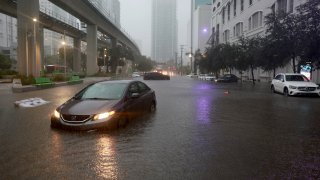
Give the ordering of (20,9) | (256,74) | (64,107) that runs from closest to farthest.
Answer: (64,107), (20,9), (256,74)

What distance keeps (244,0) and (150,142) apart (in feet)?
204

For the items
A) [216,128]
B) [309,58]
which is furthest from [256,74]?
[216,128]

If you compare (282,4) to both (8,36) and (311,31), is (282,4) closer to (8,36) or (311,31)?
(311,31)

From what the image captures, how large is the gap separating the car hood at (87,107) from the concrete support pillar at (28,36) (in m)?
29.7

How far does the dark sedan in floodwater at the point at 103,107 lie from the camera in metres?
9.54

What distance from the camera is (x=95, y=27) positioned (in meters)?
61.8

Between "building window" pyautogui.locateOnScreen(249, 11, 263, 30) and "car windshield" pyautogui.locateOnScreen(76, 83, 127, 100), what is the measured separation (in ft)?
160

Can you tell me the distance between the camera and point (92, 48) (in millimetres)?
67188

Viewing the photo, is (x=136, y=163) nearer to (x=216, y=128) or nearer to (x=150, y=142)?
(x=150, y=142)

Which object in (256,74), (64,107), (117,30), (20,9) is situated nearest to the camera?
(64,107)

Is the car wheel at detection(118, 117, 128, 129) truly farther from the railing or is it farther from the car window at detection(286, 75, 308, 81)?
the railing

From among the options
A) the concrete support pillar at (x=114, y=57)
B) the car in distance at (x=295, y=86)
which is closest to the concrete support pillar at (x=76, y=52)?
the concrete support pillar at (x=114, y=57)

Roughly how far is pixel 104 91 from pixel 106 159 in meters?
4.66

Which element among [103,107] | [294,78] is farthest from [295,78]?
[103,107]
